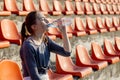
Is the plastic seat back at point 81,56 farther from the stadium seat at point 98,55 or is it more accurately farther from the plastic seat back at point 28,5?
the plastic seat back at point 28,5

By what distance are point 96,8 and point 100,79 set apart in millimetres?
2835

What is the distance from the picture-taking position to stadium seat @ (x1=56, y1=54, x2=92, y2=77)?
9.52 feet

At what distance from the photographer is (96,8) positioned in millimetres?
6039

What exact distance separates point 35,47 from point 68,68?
1413mm

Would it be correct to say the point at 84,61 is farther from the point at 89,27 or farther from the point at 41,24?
the point at 41,24

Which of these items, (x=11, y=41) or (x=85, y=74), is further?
(x=85, y=74)

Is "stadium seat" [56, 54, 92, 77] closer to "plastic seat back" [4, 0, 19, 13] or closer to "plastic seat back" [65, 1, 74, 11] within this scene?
"plastic seat back" [4, 0, 19, 13]

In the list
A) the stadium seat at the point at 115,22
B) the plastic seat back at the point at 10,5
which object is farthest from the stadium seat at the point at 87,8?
the plastic seat back at the point at 10,5

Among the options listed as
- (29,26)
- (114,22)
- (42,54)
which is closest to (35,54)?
(42,54)

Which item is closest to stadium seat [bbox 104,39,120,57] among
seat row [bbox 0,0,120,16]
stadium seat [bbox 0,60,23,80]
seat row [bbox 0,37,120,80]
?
seat row [bbox 0,37,120,80]

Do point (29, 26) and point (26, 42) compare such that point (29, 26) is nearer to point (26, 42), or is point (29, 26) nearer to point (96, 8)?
point (26, 42)

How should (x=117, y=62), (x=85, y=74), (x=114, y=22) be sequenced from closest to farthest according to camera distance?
1. (x=85, y=74)
2. (x=117, y=62)
3. (x=114, y=22)

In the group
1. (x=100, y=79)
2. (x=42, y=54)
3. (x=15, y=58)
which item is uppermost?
(x=42, y=54)

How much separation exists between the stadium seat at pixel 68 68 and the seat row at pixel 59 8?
78cm
